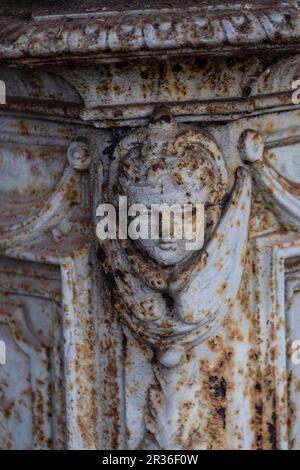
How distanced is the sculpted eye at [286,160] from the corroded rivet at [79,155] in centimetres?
32

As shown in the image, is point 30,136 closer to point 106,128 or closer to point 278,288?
point 106,128

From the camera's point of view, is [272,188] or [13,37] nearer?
[13,37]

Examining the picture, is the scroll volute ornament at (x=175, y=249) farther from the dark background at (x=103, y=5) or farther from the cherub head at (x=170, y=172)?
the dark background at (x=103, y=5)

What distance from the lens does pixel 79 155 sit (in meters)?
1.81

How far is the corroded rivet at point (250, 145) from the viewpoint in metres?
1.78

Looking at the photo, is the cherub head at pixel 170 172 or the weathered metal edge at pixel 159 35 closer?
the weathered metal edge at pixel 159 35

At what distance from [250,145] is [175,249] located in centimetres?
22

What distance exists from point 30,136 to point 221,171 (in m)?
0.38

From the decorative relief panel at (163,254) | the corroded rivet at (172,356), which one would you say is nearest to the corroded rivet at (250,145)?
the decorative relief panel at (163,254)

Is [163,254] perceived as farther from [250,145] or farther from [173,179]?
[250,145]

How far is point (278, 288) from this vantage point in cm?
184

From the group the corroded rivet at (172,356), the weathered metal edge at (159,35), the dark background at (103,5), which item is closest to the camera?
the weathered metal edge at (159,35)
